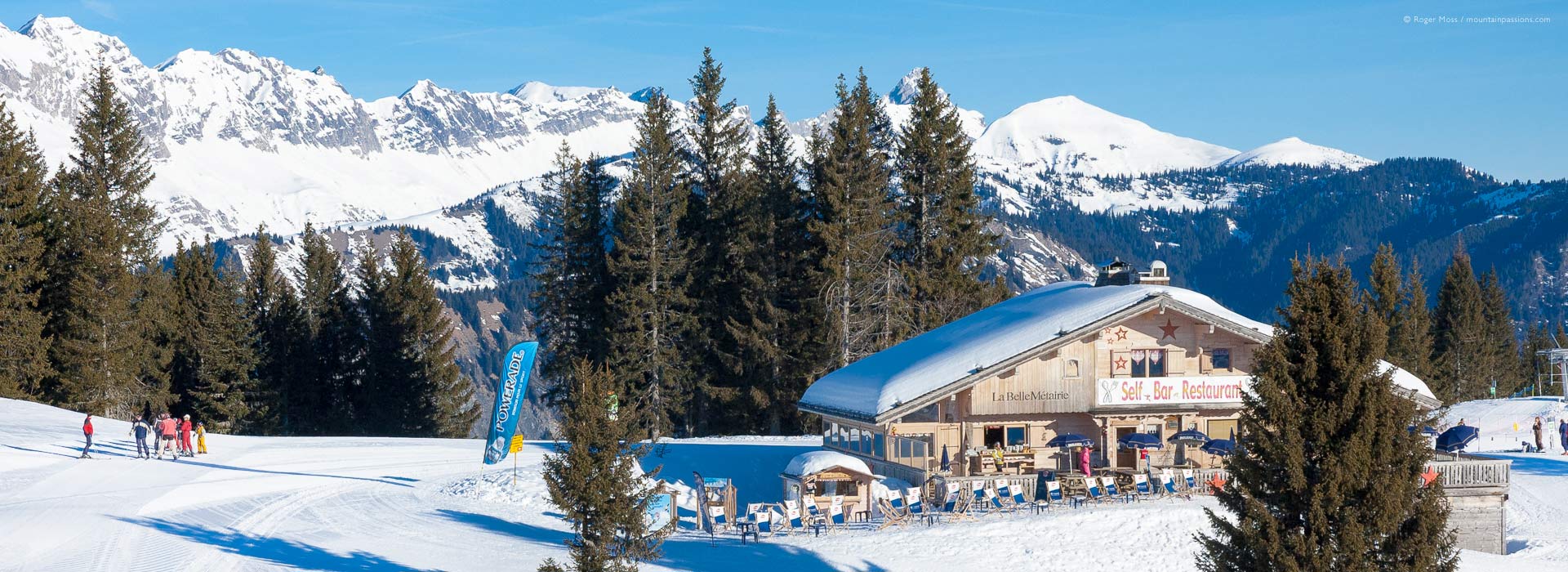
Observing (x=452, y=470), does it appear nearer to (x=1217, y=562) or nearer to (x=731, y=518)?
(x=731, y=518)

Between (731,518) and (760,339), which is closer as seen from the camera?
(731,518)

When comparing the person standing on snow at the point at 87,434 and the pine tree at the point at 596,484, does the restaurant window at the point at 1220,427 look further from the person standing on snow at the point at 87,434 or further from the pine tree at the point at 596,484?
the person standing on snow at the point at 87,434

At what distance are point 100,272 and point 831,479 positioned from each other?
39206 millimetres

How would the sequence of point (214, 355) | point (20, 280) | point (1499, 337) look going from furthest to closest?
point (1499, 337) < point (214, 355) < point (20, 280)

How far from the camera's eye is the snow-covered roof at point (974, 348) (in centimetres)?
3744

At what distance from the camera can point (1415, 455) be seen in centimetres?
2084

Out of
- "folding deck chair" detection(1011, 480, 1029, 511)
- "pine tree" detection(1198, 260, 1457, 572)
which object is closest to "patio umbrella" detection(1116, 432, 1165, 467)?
"folding deck chair" detection(1011, 480, 1029, 511)

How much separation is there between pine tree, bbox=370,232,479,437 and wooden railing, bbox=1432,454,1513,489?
4732 cm

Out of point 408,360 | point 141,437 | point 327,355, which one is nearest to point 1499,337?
point 408,360

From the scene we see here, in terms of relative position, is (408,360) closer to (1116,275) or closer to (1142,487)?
(1116,275)

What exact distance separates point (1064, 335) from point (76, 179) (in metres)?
48.5

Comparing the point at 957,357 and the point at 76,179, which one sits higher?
the point at 76,179

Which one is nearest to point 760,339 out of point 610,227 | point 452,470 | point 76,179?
point 610,227

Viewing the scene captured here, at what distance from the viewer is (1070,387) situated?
38688 mm
